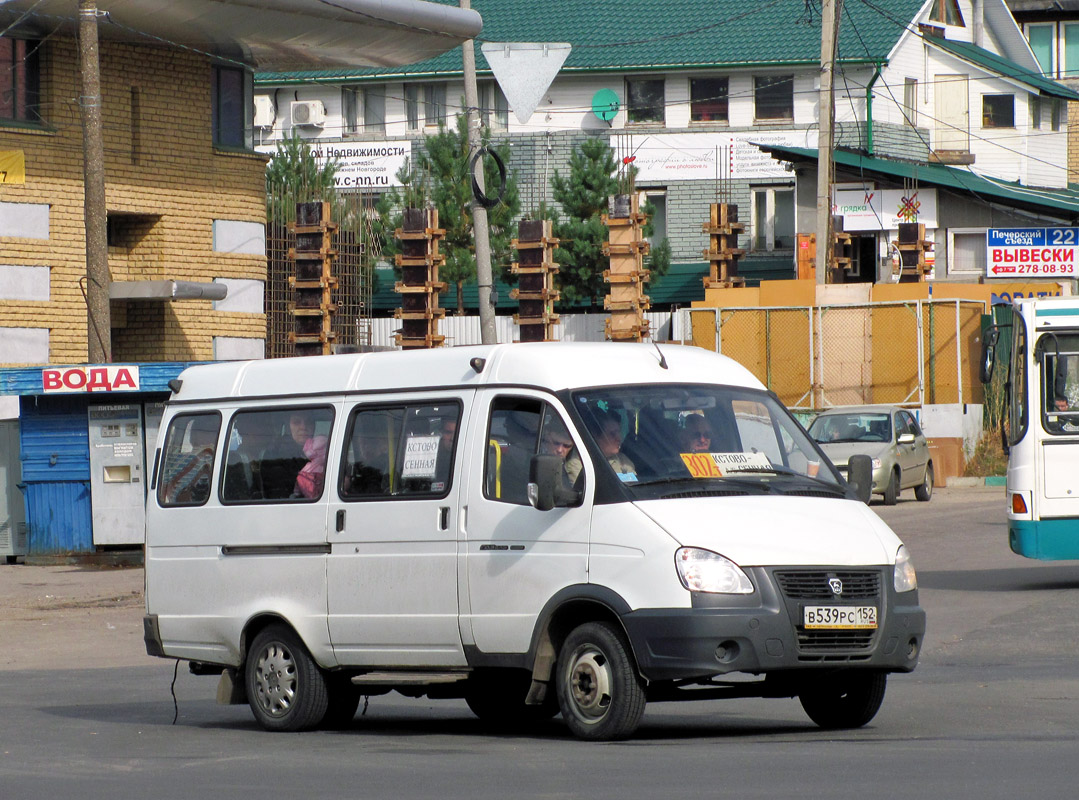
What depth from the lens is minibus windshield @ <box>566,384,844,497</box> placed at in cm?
936

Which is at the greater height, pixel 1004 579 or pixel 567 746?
pixel 567 746

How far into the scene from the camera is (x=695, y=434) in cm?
960

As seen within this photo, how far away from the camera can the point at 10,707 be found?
1209 cm

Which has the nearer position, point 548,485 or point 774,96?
point 548,485

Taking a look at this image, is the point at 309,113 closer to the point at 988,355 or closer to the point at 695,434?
the point at 988,355

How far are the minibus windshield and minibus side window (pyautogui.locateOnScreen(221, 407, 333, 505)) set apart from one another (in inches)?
73.7

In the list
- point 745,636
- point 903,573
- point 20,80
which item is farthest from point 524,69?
point 745,636

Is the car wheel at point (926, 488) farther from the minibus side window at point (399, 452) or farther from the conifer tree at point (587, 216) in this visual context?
the minibus side window at point (399, 452)

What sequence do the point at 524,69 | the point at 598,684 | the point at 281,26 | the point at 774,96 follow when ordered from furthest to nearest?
the point at 774,96 < the point at 281,26 < the point at 524,69 < the point at 598,684

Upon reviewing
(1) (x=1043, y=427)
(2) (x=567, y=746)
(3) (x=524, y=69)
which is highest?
(3) (x=524, y=69)

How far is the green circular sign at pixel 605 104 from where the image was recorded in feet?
178

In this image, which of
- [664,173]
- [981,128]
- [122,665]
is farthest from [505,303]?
[122,665]

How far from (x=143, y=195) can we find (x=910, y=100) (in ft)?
105

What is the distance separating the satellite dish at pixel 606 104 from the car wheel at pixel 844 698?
4556cm
